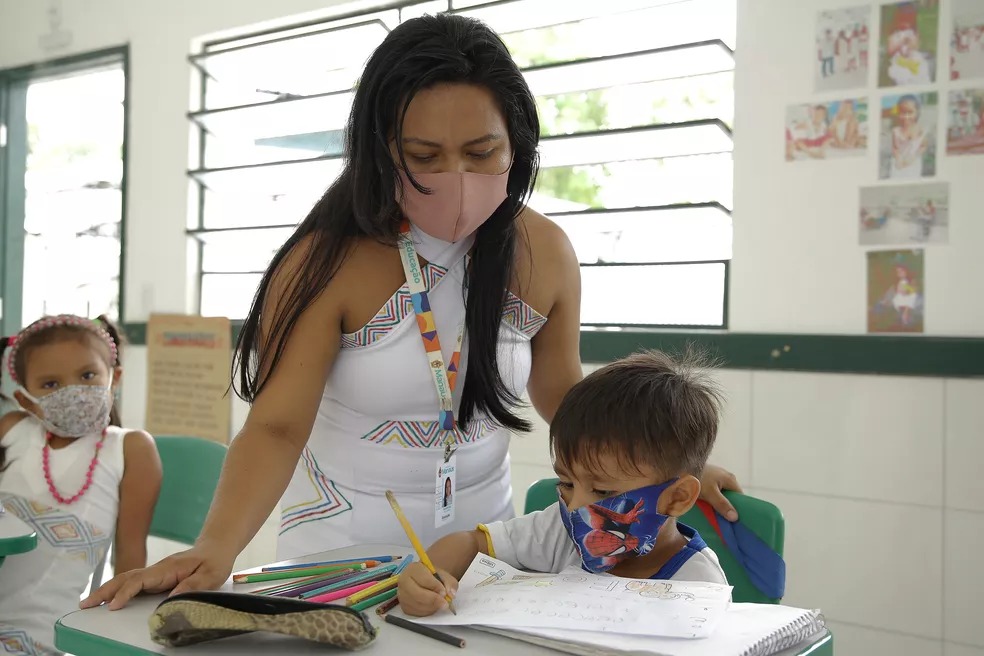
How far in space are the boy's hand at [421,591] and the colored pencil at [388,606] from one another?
2 centimetres

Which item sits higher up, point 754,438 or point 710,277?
point 710,277

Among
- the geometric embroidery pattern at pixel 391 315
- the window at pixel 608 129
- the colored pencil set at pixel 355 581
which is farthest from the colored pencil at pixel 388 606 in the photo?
the window at pixel 608 129

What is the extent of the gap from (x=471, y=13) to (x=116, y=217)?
6.54 feet

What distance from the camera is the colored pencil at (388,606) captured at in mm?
1032

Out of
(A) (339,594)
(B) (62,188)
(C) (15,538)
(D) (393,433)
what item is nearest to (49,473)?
(C) (15,538)

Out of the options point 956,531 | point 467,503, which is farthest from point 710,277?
point 467,503

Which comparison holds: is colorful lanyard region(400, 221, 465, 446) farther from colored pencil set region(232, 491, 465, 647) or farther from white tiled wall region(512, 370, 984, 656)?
white tiled wall region(512, 370, 984, 656)

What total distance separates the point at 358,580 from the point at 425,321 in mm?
476

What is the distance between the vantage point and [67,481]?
2.12 meters

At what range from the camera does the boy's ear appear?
1.21 m

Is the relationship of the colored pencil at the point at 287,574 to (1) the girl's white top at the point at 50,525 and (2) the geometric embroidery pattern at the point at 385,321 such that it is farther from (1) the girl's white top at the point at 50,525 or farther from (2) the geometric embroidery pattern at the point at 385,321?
(1) the girl's white top at the point at 50,525

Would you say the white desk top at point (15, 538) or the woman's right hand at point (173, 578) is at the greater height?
Answer: the woman's right hand at point (173, 578)

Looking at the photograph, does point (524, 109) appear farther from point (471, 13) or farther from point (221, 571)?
point (471, 13)

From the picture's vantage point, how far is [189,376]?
Answer: 3.75 m
